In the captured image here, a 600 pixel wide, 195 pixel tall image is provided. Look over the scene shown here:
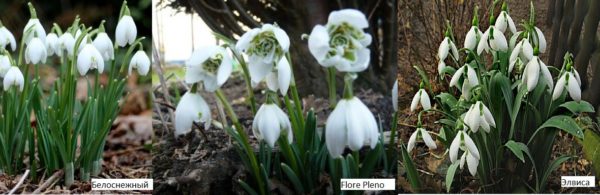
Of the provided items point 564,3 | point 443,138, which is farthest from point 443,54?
point 564,3

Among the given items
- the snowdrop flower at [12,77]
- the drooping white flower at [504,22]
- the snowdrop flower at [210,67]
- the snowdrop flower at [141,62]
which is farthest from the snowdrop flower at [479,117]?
the snowdrop flower at [12,77]

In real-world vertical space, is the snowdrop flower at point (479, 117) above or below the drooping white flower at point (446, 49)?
below

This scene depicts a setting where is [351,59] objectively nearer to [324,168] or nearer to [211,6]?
[324,168]

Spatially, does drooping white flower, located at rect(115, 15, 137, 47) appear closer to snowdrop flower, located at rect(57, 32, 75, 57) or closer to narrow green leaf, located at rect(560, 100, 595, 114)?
snowdrop flower, located at rect(57, 32, 75, 57)

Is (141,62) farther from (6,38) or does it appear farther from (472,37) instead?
(472,37)

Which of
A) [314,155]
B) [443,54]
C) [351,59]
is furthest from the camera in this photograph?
[443,54]

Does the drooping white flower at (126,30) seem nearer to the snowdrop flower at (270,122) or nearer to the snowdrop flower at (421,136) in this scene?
the snowdrop flower at (270,122)

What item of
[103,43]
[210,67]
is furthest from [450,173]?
[103,43]
